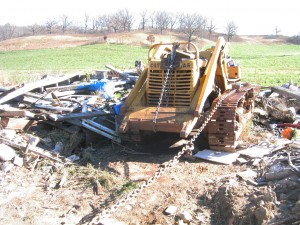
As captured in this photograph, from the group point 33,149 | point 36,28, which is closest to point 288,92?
point 33,149

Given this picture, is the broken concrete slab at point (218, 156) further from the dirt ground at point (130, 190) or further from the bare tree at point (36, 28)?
the bare tree at point (36, 28)

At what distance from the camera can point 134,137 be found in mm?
7605

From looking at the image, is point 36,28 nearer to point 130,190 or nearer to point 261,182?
point 130,190

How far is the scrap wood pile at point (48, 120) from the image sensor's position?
712 centimetres

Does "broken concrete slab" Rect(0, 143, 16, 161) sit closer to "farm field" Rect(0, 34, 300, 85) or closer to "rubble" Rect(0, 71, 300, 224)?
"rubble" Rect(0, 71, 300, 224)

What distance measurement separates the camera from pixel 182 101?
763cm

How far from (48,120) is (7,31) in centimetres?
11983

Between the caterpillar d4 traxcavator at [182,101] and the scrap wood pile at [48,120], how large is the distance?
86 centimetres

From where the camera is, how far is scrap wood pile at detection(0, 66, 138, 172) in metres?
7.12

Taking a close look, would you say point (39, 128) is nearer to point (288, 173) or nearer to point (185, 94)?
point (185, 94)

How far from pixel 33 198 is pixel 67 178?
818 millimetres

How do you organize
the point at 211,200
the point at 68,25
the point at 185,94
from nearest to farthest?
the point at 211,200
the point at 185,94
the point at 68,25

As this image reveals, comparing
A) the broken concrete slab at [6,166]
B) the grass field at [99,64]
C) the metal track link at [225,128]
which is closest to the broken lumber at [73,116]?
the broken concrete slab at [6,166]

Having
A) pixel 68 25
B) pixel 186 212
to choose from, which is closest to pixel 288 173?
pixel 186 212
